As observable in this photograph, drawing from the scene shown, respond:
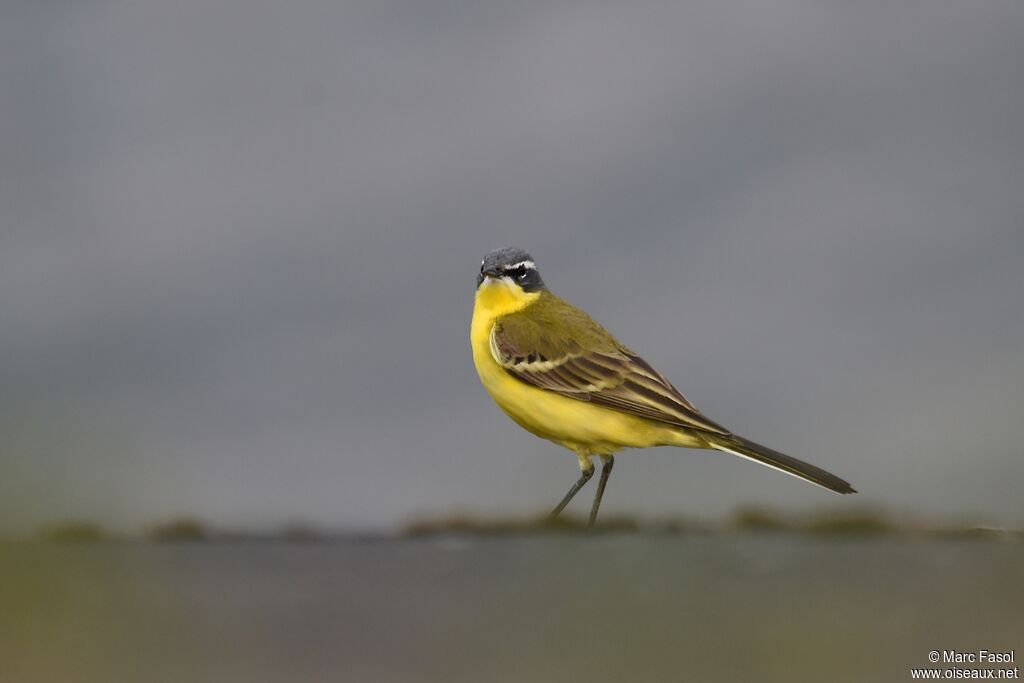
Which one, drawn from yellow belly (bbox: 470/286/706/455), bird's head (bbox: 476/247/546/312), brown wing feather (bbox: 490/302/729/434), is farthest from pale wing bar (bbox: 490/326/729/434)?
bird's head (bbox: 476/247/546/312)

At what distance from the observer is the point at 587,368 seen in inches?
547

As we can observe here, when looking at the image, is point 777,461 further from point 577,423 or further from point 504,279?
point 504,279

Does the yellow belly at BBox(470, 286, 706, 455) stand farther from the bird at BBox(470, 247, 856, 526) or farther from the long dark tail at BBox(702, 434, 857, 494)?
the long dark tail at BBox(702, 434, 857, 494)

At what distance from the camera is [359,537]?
8.98 meters

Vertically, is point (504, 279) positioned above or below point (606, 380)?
above

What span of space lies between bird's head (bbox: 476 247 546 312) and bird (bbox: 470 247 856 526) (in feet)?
0.04

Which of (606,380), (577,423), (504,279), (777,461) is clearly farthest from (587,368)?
(777,461)

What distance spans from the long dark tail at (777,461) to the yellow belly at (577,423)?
1.43 feet

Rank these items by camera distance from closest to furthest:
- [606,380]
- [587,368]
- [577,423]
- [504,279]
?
[577,423] → [606,380] → [587,368] → [504,279]

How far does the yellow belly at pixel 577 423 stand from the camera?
13.5 meters

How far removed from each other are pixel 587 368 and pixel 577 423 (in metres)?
0.71

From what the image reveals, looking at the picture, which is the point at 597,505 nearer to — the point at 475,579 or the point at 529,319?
the point at 529,319

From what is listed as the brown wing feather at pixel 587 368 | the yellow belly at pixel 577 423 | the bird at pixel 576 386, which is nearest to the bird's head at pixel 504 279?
the bird at pixel 576 386

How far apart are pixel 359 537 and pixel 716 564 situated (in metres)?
2.90
